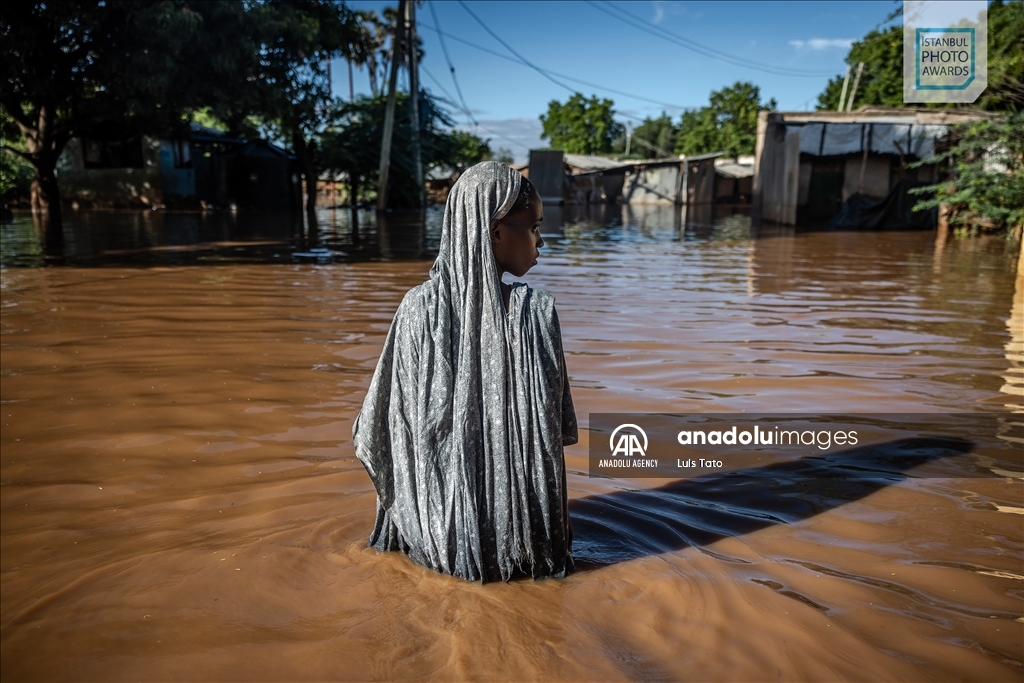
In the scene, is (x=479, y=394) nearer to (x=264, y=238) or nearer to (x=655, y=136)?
(x=264, y=238)

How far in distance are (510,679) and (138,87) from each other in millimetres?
18036

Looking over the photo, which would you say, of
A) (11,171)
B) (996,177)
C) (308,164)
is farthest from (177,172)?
(996,177)

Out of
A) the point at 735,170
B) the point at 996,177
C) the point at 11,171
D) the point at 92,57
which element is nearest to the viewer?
the point at 996,177

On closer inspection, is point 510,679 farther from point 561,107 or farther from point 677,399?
point 561,107

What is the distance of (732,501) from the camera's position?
10.2ft

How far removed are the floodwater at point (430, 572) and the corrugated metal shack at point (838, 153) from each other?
1361cm

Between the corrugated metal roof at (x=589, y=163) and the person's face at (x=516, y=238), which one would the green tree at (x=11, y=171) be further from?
the corrugated metal roof at (x=589, y=163)

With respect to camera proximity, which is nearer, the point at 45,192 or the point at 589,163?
the point at 45,192

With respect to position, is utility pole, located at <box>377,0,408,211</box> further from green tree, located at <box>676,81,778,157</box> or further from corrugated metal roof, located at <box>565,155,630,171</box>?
green tree, located at <box>676,81,778,157</box>

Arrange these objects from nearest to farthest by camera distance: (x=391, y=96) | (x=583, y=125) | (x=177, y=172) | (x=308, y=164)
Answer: (x=391, y=96) < (x=308, y=164) < (x=177, y=172) < (x=583, y=125)

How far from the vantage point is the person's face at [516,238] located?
2162mm

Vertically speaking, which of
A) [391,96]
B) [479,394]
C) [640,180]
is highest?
[391,96]

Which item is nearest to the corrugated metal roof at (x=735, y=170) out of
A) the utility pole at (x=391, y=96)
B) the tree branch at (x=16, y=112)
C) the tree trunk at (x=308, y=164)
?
the tree trunk at (x=308, y=164)

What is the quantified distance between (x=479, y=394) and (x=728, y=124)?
153 ft
